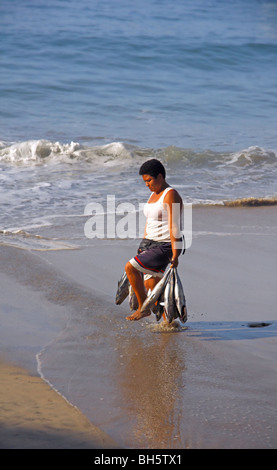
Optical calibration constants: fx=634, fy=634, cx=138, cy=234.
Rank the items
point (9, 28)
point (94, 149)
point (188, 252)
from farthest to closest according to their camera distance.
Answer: point (9, 28)
point (94, 149)
point (188, 252)

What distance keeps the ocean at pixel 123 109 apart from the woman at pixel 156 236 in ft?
2.02

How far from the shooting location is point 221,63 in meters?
23.5

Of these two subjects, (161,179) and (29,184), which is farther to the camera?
(29,184)

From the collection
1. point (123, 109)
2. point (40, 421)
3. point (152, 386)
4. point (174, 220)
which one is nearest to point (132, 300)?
point (174, 220)

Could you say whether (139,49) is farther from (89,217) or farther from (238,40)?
(89,217)

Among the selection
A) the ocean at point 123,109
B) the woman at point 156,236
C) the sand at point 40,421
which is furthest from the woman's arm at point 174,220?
the sand at point 40,421

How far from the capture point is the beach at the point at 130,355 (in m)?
3.77

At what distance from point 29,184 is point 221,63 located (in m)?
14.7

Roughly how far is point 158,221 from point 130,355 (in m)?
1.14

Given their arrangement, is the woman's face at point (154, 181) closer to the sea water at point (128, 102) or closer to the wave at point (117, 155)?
the sea water at point (128, 102)

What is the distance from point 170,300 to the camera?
5.15 m
